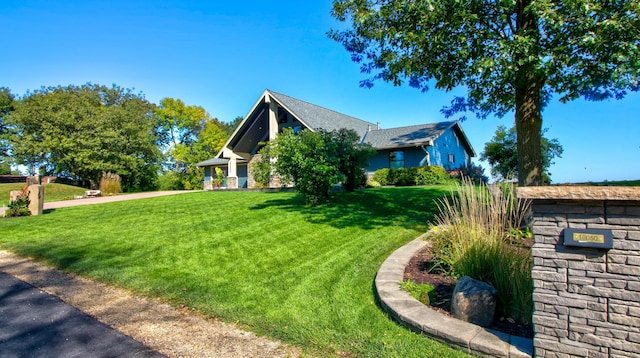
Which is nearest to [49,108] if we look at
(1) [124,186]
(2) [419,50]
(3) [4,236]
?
(1) [124,186]

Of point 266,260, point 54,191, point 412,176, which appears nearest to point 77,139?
point 54,191

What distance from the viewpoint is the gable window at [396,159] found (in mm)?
19750

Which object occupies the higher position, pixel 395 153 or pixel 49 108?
pixel 49 108

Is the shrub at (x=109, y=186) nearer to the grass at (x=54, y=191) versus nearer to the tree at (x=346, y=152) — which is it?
the grass at (x=54, y=191)

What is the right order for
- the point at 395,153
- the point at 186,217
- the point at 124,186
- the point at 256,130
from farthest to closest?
the point at 124,186 < the point at 256,130 < the point at 395,153 < the point at 186,217

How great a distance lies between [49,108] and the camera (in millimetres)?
27609

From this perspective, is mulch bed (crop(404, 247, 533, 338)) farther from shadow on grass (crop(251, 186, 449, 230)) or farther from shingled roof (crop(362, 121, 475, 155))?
shingled roof (crop(362, 121, 475, 155))

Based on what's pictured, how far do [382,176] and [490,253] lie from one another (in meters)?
15.2

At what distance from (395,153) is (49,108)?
95.3 ft

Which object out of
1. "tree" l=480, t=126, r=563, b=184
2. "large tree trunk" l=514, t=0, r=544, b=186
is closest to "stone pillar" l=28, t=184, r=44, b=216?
"large tree trunk" l=514, t=0, r=544, b=186

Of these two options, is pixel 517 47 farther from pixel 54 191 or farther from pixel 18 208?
pixel 54 191

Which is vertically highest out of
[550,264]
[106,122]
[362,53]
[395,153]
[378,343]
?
[106,122]

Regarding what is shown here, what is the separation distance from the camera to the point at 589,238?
2189 mm

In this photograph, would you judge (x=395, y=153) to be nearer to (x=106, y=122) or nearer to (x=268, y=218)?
(x=268, y=218)
